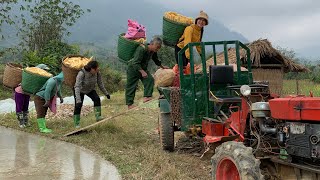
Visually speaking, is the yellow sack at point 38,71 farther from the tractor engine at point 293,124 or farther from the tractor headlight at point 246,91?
the tractor engine at point 293,124

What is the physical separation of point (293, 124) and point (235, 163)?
0.73 metres

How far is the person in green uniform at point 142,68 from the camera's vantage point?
8.88m

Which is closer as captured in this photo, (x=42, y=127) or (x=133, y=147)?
(x=133, y=147)

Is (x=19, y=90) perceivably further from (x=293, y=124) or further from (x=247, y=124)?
(x=293, y=124)

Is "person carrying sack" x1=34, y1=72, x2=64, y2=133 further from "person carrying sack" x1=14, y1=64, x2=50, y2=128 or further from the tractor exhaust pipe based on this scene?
the tractor exhaust pipe

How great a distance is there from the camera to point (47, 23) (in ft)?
83.7

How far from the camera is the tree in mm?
25344

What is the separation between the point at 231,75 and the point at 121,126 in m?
4.15

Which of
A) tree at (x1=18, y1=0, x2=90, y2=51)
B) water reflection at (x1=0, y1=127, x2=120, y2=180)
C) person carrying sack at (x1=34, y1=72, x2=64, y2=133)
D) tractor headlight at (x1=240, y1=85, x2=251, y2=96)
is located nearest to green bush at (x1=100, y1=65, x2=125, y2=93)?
tree at (x1=18, y1=0, x2=90, y2=51)

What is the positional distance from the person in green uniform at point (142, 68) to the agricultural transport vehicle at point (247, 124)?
171cm

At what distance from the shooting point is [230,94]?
6770 millimetres

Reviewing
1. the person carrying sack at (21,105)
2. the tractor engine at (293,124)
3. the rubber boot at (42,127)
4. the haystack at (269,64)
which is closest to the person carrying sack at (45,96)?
the rubber boot at (42,127)

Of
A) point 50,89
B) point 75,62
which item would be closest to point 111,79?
point 75,62

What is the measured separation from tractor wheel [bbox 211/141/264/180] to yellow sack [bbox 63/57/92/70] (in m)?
→ 5.42
